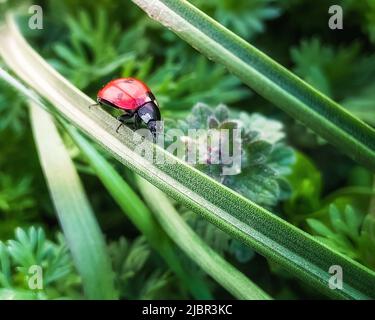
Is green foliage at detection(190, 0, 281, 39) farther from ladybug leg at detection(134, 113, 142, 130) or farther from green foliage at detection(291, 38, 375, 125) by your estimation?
ladybug leg at detection(134, 113, 142, 130)

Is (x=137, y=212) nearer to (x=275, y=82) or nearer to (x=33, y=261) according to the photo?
(x=33, y=261)

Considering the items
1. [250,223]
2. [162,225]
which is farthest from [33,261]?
[250,223]

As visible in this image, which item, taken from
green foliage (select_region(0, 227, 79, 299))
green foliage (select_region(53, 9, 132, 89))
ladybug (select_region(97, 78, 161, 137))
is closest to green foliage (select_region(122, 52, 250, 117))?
green foliage (select_region(53, 9, 132, 89))

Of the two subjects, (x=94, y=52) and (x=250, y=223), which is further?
(x=94, y=52)

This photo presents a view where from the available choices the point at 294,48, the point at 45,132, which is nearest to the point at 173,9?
the point at 45,132

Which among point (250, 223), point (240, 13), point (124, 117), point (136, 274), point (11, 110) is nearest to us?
point (250, 223)

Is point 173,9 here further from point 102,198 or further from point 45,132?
point 102,198

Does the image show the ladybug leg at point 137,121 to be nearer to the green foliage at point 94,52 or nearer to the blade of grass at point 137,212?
the blade of grass at point 137,212
